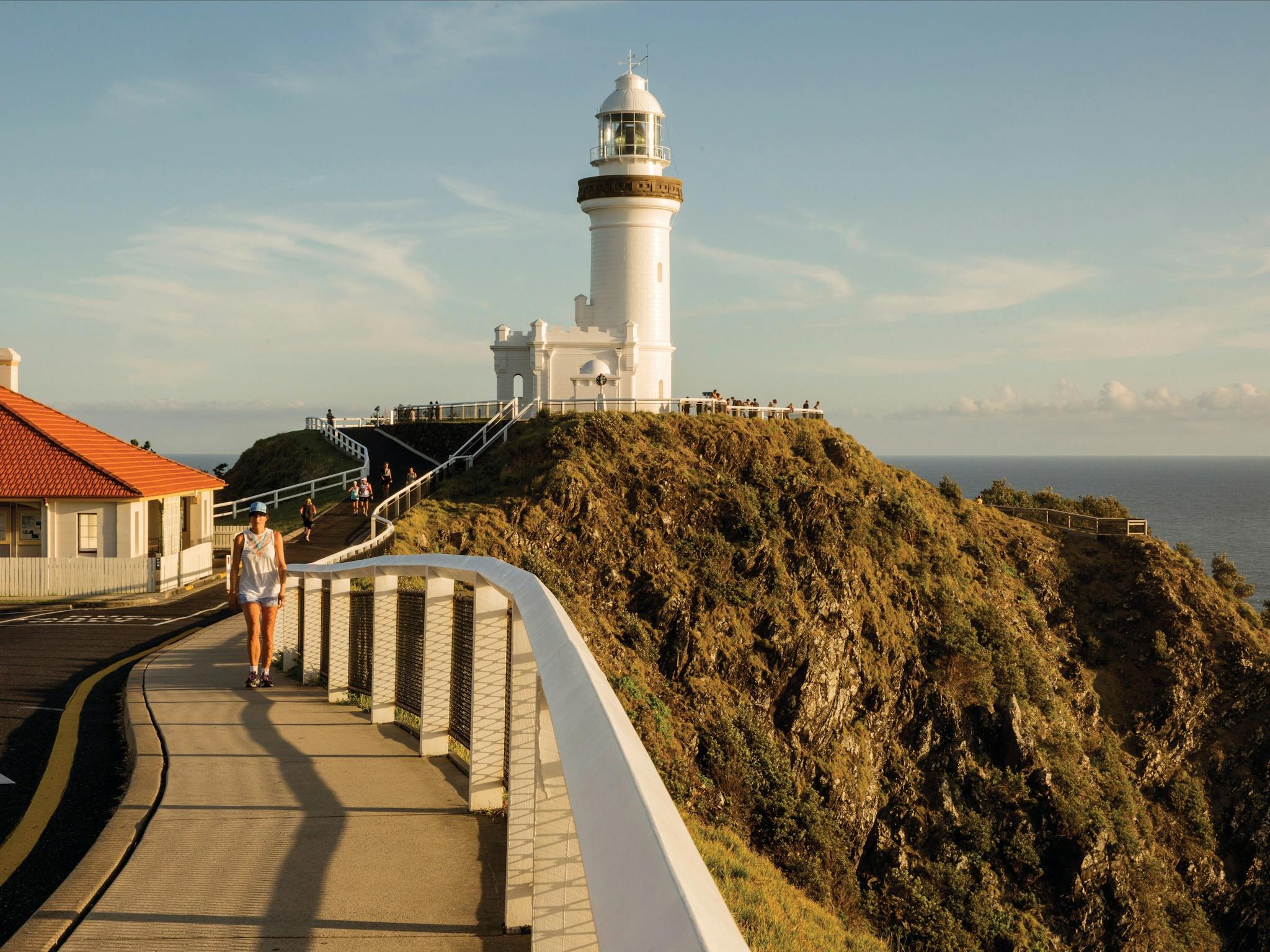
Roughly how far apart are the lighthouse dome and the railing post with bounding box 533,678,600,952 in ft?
162

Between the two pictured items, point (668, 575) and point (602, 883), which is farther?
point (668, 575)

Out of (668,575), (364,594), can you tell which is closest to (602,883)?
(364,594)

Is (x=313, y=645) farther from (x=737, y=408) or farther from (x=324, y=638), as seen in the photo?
(x=737, y=408)

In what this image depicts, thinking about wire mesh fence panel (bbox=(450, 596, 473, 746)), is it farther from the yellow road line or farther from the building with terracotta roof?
the building with terracotta roof

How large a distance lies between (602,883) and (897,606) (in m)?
39.3

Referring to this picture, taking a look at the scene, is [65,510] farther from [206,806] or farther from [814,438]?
[814,438]

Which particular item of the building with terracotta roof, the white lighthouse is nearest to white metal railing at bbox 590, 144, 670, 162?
the white lighthouse

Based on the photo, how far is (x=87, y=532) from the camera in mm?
25703

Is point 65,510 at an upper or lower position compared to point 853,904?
upper

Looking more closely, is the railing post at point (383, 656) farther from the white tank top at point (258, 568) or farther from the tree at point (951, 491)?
the tree at point (951, 491)

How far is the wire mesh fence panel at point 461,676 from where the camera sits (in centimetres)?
729

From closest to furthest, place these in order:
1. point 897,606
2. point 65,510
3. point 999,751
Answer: point 65,510, point 999,751, point 897,606

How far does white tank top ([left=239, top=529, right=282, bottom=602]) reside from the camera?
10688 millimetres

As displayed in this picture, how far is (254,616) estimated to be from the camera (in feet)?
35.0
